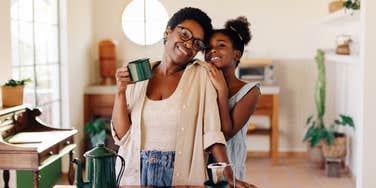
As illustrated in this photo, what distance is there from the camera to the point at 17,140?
3.10m

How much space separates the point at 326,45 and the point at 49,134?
13.0 ft

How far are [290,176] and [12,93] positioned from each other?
126 inches

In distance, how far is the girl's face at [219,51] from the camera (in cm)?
208

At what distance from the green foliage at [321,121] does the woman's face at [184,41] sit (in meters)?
3.67

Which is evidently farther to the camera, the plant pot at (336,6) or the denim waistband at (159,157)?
the plant pot at (336,6)

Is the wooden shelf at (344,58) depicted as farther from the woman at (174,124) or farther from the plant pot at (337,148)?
the woman at (174,124)

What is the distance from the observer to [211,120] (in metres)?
1.95

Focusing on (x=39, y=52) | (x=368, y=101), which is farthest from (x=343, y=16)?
(x=39, y=52)

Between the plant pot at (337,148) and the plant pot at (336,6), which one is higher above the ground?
the plant pot at (336,6)

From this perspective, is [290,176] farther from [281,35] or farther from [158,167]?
[158,167]

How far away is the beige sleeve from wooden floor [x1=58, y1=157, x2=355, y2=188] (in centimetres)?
320

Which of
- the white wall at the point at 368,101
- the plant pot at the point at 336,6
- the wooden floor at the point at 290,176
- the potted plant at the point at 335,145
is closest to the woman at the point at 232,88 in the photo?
the white wall at the point at 368,101

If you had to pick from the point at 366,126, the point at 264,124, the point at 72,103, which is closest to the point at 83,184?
the point at 366,126

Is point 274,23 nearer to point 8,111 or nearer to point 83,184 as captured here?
point 8,111
